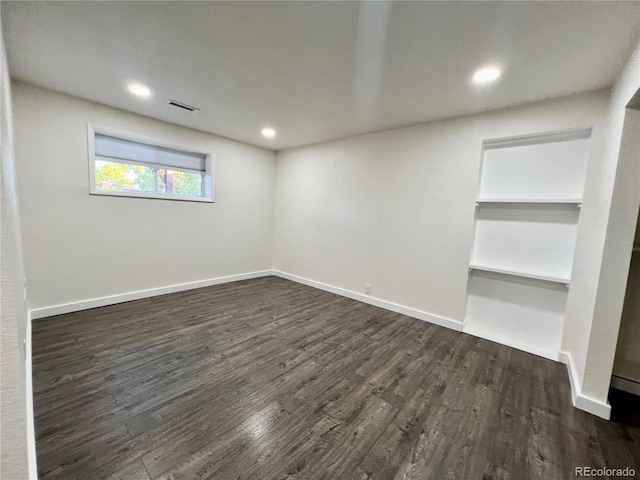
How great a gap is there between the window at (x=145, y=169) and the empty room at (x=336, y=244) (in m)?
0.04

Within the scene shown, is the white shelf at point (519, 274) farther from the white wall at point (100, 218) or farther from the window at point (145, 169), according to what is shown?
the window at point (145, 169)

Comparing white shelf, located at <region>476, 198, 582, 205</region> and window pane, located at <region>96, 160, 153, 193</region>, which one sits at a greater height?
window pane, located at <region>96, 160, 153, 193</region>

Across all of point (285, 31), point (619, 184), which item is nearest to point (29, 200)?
point (285, 31)

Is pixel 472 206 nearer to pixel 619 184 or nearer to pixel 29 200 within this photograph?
pixel 619 184

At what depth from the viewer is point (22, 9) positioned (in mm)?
1599

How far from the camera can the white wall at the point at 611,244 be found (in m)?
1.70

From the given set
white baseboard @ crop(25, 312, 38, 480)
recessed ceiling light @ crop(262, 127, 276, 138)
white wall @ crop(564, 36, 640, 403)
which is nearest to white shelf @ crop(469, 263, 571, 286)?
white wall @ crop(564, 36, 640, 403)

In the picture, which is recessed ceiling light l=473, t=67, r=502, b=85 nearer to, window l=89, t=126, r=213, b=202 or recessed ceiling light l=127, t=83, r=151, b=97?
recessed ceiling light l=127, t=83, r=151, b=97

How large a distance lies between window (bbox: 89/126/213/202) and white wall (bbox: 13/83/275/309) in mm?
109

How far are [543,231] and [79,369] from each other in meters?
4.39

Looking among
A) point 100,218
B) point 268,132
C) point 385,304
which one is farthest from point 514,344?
point 100,218

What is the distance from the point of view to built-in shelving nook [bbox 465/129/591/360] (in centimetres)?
252

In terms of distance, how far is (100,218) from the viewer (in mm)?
3246

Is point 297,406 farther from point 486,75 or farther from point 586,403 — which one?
point 486,75
